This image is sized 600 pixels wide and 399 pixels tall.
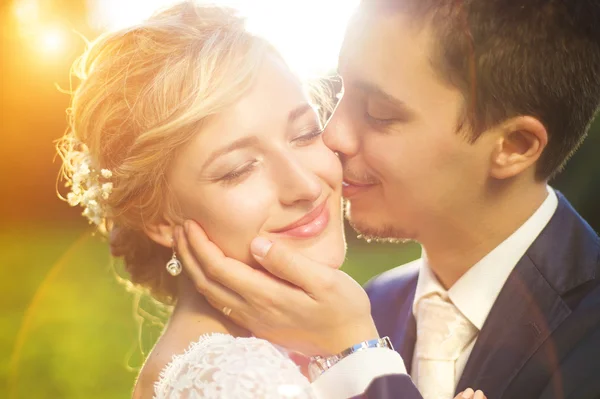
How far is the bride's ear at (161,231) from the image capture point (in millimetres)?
3377

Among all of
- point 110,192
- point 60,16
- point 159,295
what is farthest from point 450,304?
point 60,16

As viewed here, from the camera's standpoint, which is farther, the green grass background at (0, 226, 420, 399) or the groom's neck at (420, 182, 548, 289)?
the green grass background at (0, 226, 420, 399)

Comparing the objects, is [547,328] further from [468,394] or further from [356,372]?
[356,372]

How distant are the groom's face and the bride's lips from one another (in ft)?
1.32

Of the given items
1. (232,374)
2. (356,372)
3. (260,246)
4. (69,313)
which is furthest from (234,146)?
(69,313)

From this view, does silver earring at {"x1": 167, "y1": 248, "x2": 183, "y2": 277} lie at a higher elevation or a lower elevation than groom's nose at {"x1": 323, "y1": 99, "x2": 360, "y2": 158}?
lower

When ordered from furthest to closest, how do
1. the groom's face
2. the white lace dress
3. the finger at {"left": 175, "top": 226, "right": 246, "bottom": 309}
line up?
the groom's face < the finger at {"left": 175, "top": 226, "right": 246, "bottom": 309} < the white lace dress

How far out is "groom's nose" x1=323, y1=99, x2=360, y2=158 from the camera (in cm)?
354

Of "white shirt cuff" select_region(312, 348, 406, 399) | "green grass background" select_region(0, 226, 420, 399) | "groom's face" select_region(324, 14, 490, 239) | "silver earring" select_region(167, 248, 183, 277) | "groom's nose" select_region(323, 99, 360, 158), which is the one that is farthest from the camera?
"green grass background" select_region(0, 226, 420, 399)

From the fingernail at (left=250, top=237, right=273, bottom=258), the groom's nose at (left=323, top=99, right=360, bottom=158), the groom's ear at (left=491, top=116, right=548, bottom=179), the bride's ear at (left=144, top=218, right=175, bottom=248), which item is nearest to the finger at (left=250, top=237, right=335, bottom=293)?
the fingernail at (left=250, top=237, right=273, bottom=258)

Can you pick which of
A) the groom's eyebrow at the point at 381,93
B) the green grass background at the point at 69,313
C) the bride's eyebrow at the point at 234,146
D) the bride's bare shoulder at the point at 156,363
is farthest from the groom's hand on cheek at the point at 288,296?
the green grass background at the point at 69,313

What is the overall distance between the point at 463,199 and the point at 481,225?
144 millimetres

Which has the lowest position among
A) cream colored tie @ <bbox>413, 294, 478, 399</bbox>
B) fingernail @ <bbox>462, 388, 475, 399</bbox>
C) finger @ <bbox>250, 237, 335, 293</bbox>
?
cream colored tie @ <bbox>413, 294, 478, 399</bbox>

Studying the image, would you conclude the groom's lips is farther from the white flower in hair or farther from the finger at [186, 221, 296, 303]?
the white flower in hair
